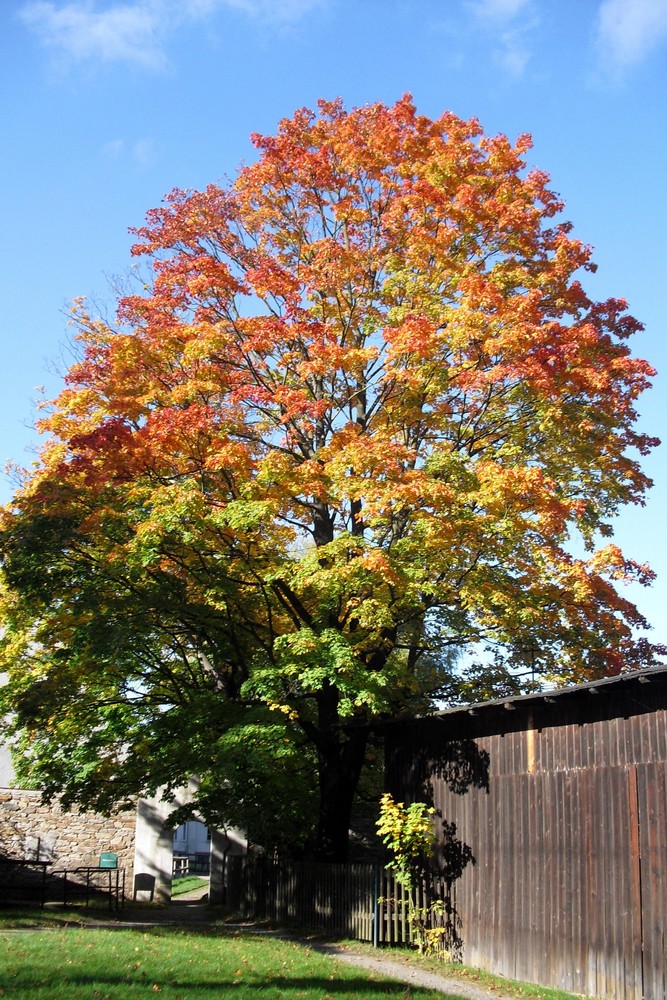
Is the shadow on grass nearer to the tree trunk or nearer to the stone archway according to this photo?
the tree trunk

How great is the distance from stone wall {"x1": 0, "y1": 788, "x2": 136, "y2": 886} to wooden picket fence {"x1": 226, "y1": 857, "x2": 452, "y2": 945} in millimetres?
5159

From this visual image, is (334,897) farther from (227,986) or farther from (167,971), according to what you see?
(227,986)

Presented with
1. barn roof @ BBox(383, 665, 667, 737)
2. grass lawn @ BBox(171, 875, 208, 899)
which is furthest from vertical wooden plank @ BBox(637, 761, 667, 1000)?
grass lawn @ BBox(171, 875, 208, 899)

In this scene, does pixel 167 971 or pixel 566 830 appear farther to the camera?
pixel 566 830

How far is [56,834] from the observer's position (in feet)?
84.3

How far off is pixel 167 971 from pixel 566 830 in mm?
5261

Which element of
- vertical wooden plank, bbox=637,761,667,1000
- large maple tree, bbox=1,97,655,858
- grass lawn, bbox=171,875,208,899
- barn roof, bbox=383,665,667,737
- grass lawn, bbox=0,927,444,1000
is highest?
large maple tree, bbox=1,97,655,858

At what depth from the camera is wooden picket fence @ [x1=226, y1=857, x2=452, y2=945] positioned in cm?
1552

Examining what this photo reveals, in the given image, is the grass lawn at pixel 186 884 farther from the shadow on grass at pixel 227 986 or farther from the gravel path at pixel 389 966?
the shadow on grass at pixel 227 986

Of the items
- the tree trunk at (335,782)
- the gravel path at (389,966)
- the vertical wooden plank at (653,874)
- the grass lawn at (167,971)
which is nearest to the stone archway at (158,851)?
the gravel path at (389,966)

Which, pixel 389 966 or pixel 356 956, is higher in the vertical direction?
pixel 389 966

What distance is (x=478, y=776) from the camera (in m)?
14.5

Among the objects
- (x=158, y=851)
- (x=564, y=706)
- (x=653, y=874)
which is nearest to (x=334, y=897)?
(x=564, y=706)

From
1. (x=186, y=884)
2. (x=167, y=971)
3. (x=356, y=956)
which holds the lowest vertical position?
(x=186, y=884)
